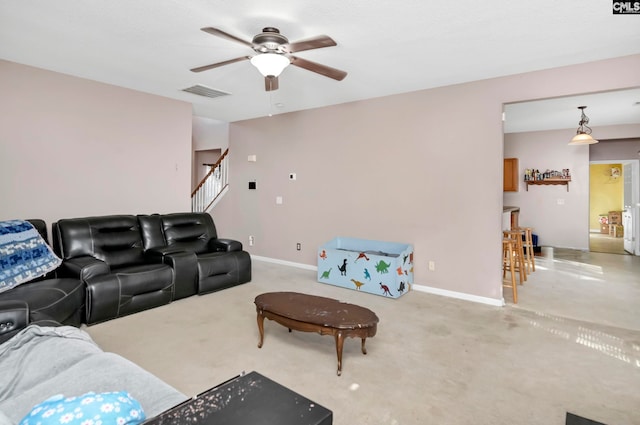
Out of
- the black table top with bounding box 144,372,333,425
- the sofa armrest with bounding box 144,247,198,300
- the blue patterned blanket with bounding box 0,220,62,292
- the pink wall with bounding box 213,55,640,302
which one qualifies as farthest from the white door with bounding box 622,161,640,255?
the blue patterned blanket with bounding box 0,220,62,292

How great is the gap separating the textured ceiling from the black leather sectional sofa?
178cm

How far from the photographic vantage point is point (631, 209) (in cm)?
727

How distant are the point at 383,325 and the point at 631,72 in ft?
11.1

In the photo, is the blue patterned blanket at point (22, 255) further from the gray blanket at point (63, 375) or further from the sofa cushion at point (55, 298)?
the gray blanket at point (63, 375)

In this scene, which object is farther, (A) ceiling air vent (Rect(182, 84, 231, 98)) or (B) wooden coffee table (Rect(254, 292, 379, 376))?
(A) ceiling air vent (Rect(182, 84, 231, 98))

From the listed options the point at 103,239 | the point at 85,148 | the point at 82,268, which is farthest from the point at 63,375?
the point at 85,148

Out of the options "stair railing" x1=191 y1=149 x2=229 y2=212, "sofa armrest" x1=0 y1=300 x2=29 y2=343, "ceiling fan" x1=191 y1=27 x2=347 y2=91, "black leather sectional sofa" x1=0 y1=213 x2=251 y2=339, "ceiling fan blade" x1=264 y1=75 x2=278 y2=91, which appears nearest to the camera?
"sofa armrest" x1=0 y1=300 x2=29 y2=343

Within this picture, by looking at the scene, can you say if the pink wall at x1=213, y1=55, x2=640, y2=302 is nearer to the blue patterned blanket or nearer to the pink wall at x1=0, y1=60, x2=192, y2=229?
the pink wall at x1=0, y1=60, x2=192, y2=229

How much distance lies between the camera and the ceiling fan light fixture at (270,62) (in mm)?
2730

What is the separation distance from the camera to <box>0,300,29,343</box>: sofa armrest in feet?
6.78

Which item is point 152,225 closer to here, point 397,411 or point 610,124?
point 397,411

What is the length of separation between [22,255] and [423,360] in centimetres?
352

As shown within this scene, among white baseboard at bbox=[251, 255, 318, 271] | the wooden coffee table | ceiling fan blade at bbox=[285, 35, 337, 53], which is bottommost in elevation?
white baseboard at bbox=[251, 255, 318, 271]

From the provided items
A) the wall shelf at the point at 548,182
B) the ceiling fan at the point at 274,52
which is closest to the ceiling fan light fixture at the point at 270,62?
the ceiling fan at the point at 274,52
